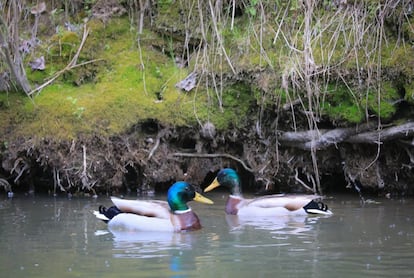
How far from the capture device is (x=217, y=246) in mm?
7121

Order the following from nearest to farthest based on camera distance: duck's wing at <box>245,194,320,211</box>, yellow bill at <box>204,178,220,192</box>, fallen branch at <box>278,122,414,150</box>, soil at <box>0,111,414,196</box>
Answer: duck's wing at <box>245,194,320,211</box> → fallen branch at <box>278,122,414,150</box> → soil at <box>0,111,414,196</box> → yellow bill at <box>204,178,220,192</box>

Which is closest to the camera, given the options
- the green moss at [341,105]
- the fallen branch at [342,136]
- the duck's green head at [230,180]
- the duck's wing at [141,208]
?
the duck's wing at [141,208]

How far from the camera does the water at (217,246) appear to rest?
6.05 m

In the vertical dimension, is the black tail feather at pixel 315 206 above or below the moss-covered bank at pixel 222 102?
below

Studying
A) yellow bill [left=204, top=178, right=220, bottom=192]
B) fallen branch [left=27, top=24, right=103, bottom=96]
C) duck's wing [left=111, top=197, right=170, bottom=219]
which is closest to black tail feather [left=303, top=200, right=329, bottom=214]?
yellow bill [left=204, top=178, right=220, bottom=192]

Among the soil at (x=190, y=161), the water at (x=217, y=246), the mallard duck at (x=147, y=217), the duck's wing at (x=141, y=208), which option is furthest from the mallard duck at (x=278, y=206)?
the duck's wing at (x=141, y=208)

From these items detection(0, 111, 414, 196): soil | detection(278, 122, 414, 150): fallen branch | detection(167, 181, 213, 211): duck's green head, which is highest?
detection(278, 122, 414, 150): fallen branch

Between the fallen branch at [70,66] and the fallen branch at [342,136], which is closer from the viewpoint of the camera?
the fallen branch at [342,136]

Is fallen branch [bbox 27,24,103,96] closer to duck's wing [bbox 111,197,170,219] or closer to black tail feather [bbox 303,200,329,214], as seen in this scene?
duck's wing [bbox 111,197,170,219]

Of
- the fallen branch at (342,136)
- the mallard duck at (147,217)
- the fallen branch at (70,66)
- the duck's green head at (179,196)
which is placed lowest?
the mallard duck at (147,217)

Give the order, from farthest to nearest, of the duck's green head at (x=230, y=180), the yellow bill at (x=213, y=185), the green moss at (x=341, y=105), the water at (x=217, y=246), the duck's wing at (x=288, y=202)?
the yellow bill at (x=213, y=185) → the duck's green head at (x=230, y=180) → the green moss at (x=341, y=105) → the duck's wing at (x=288, y=202) → the water at (x=217, y=246)

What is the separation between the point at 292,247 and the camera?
698 centimetres

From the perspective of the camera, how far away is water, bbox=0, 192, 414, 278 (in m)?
6.05

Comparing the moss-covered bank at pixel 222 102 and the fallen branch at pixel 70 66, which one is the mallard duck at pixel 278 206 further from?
the fallen branch at pixel 70 66
